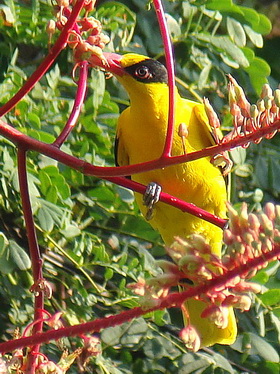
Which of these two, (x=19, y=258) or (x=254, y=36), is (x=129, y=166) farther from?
(x=254, y=36)

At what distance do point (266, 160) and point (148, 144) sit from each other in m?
0.65

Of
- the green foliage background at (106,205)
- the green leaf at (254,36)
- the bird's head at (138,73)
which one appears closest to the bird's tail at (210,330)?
the green foliage background at (106,205)

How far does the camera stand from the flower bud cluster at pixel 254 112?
0.84m

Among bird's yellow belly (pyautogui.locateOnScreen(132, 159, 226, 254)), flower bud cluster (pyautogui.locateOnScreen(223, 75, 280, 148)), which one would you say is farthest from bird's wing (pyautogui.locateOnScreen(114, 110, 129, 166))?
flower bud cluster (pyautogui.locateOnScreen(223, 75, 280, 148))

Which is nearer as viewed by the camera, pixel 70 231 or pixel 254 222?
pixel 254 222

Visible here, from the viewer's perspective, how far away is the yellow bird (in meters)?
1.98

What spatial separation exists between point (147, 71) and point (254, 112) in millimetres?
1221

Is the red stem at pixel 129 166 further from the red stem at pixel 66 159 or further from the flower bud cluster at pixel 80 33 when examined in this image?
the flower bud cluster at pixel 80 33

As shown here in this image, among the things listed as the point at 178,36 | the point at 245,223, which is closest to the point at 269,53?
the point at 178,36

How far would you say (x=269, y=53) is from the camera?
2902mm

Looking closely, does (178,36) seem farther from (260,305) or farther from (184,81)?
(260,305)

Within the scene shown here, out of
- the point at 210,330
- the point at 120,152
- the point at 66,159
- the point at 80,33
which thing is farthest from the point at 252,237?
the point at 120,152

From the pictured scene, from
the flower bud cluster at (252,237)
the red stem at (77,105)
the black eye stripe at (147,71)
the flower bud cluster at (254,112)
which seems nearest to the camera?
the flower bud cluster at (252,237)

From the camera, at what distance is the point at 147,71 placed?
6.72ft
